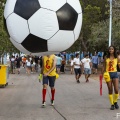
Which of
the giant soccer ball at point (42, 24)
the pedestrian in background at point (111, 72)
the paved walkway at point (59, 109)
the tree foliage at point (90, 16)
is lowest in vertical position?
the paved walkway at point (59, 109)

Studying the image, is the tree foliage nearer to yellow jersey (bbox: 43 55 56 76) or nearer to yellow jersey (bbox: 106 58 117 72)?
yellow jersey (bbox: 43 55 56 76)

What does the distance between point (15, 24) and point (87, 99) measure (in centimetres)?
478

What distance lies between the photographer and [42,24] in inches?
285

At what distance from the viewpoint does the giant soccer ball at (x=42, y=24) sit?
7.30 metres

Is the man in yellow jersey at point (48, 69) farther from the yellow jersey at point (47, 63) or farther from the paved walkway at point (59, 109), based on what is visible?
the paved walkway at point (59, 109)

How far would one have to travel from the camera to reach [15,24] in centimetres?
742

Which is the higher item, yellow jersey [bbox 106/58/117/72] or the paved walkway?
yellow jersey [bbox 106/58/117/72]

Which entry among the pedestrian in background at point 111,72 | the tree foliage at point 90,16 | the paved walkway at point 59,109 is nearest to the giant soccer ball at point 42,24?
the paved walkway at point 59,109

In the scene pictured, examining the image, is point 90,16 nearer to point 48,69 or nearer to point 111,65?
point 48,69

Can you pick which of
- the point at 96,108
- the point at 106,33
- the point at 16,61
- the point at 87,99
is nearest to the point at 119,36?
the point at 106,33

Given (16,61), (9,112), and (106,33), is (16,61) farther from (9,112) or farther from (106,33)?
(9,112)

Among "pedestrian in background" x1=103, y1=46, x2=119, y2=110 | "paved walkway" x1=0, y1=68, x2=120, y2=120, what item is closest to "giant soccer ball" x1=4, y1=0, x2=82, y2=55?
"paved walkway" x1=0, y1=68, x2=120, y2=120

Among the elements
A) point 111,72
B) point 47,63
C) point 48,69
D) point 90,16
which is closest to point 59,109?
point 48,69

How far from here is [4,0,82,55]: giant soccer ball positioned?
7.30 meters
